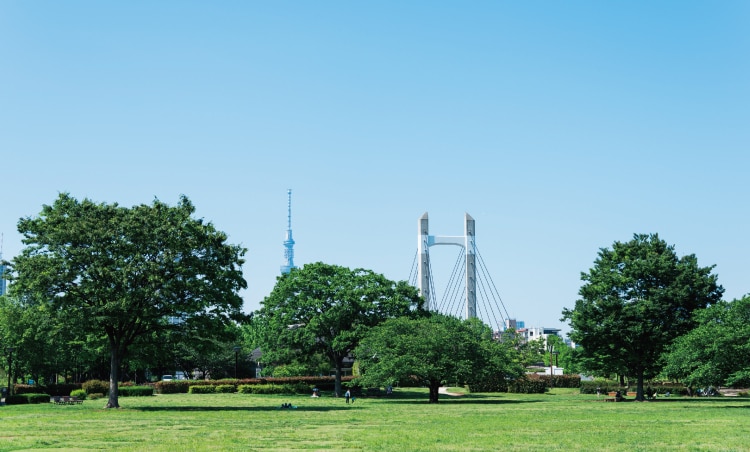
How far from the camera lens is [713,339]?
53469 millimetres

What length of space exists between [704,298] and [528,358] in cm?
6907

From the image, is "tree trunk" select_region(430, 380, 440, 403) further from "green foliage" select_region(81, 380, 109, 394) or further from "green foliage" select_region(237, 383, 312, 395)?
"green foliage" select_region(81, 380, 109, 394)

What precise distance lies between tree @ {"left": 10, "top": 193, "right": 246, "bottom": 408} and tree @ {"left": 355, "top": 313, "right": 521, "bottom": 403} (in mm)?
14460

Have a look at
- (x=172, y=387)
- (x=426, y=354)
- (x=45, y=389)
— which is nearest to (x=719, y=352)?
(x=426, y=354)

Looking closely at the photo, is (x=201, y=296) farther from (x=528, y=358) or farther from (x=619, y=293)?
(x=528, y=358)

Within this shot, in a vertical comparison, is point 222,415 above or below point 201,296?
below

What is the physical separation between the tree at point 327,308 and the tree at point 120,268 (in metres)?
19.7

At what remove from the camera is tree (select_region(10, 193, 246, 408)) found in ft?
167

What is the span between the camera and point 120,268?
51.1m

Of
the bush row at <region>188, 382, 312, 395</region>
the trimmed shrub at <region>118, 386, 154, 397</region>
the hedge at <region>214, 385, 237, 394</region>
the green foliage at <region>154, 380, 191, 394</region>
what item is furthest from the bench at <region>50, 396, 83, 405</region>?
the hedge at <region>214, 385, 237, 394</region>

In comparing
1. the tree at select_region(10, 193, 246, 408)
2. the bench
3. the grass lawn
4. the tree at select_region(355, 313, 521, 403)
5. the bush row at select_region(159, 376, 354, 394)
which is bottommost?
the bush row at select_region(159, 376, 354, 394)

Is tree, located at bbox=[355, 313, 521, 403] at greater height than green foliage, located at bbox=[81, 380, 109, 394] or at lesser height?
greater

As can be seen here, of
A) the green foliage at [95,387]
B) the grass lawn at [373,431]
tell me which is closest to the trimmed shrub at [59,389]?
the green foliage at [95,387]

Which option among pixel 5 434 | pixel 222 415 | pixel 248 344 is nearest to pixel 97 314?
pixel 222 415
